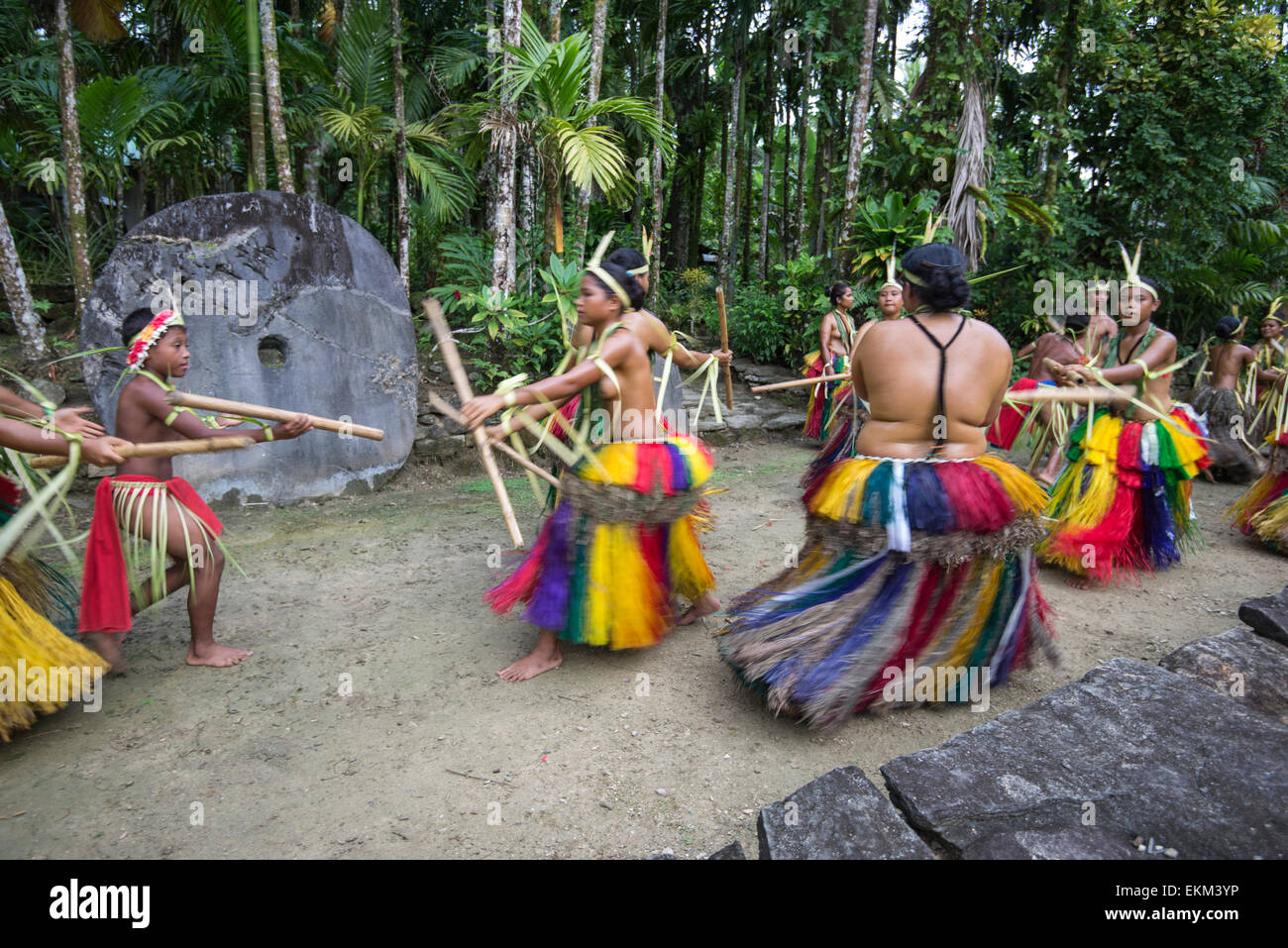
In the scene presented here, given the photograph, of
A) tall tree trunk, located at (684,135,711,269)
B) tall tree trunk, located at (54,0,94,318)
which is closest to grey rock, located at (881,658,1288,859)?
tall tree trunk, located at (54,0,94,318)

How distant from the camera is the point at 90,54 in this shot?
880cm

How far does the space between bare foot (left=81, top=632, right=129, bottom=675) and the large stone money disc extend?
2309mm

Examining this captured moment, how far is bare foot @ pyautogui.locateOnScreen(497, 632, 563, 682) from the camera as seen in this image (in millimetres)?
3223

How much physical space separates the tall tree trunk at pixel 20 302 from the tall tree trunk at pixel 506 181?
3545 millimetres

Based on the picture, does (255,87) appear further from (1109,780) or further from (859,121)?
(1109,780)

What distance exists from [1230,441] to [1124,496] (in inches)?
160

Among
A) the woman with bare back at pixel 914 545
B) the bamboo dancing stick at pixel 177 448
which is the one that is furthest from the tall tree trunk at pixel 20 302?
the woman with bare back at pixel 914 545

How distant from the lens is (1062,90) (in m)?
10.1

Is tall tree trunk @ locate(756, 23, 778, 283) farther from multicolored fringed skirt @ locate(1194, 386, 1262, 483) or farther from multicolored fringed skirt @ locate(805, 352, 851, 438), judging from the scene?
multicolored fringed skirt @ locate(1194, 386, 1262, 483)

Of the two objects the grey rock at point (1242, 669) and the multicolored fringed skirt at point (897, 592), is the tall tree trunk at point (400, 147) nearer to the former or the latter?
the multicolored fringed skirt at point (897, 592)

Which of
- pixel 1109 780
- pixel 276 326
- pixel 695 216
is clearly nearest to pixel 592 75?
pixel 276 326

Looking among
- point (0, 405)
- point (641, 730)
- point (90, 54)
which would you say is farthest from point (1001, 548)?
point (90, 54)

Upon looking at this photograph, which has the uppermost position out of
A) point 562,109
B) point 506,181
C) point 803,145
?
point 803,145

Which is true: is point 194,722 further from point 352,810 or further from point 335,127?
point 335,127
